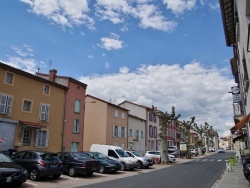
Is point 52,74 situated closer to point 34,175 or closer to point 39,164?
point 39,164

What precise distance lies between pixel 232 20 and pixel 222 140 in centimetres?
17008

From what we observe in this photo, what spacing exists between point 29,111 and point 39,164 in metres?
10.4

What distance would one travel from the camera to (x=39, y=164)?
Result: 14586 mm

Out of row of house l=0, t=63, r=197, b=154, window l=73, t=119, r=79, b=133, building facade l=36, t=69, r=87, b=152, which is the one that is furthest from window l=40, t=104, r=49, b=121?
window l=73, t=119, r=79, b=133

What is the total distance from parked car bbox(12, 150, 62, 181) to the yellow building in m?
6.11

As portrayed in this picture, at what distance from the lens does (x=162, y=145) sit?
105ft

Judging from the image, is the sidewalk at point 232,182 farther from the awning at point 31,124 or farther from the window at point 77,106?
the window at point 77,106

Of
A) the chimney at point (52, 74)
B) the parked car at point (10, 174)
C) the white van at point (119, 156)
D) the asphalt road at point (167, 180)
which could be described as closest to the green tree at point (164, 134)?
the white van at point (119, 156)

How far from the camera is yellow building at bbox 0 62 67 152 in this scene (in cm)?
2150

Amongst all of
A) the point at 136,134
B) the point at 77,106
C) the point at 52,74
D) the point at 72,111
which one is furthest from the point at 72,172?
the point at 136,134

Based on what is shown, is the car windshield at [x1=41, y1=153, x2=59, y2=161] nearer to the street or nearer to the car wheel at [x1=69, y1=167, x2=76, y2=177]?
the street

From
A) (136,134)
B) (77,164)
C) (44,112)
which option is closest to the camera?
(77,164)

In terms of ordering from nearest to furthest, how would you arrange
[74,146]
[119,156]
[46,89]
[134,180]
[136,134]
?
[134,180] < [119,156] < [46,89] < [74,146] < [136,134]

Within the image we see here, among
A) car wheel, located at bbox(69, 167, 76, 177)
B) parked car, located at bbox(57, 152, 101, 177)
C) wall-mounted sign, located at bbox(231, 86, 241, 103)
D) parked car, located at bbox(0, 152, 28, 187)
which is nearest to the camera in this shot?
parked car, located at bbox(0, 152, 28, 187)
